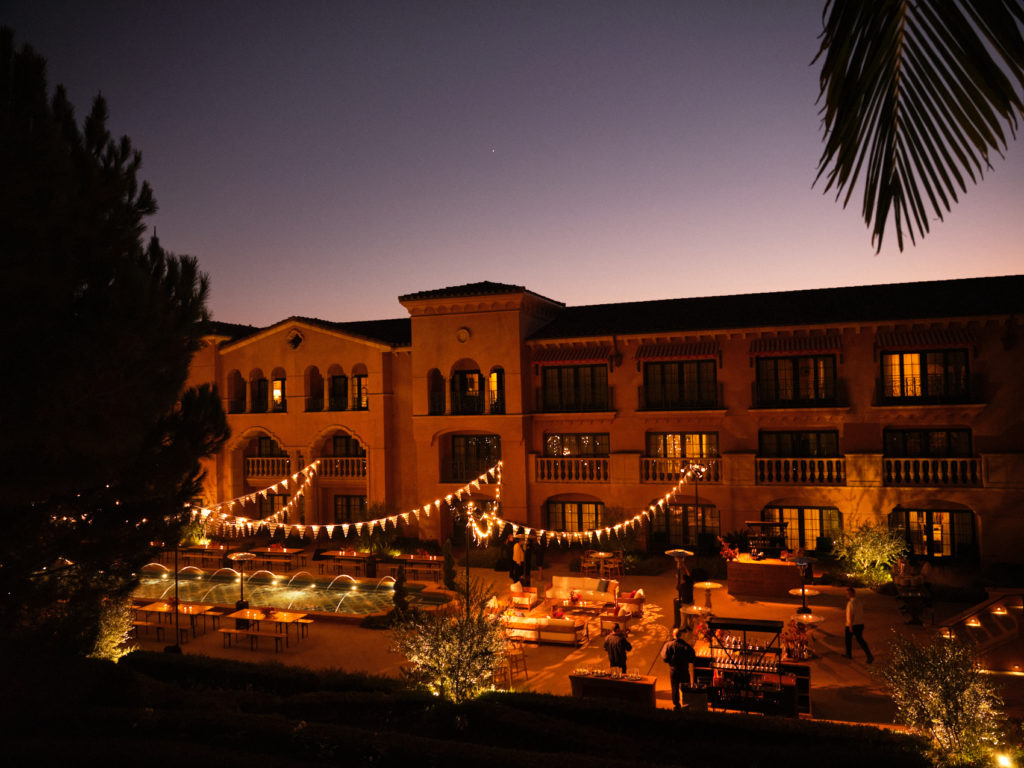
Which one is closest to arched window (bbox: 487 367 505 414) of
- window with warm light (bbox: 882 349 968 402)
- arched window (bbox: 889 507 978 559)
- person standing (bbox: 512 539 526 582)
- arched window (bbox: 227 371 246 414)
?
person standing (bbox: 512 539 526 582)

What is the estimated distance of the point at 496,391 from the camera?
31.2 meters

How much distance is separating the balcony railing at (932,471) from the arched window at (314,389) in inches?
970

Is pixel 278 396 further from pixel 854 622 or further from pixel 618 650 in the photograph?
pixel 854 622

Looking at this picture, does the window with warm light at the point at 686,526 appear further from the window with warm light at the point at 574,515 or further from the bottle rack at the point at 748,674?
the bottle rack at the point at 748,674

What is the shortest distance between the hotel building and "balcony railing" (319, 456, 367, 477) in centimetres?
10

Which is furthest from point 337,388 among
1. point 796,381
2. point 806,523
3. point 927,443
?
point 927,443

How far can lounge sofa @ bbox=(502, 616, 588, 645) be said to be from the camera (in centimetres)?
1872

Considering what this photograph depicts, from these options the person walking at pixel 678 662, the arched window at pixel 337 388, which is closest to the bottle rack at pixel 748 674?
the person walking at pixel 678 662

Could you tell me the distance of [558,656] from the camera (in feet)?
59.5

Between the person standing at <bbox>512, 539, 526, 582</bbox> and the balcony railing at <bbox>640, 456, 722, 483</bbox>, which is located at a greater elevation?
the balcony railing at <bbox>640, 456, 722, 483</bbox>

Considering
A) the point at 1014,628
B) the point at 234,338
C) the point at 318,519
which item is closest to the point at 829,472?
the point at 1014,628

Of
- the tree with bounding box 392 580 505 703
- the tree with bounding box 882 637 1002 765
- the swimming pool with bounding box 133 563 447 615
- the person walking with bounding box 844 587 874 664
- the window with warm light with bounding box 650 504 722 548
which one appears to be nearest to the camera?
the tree with bounding box 882 637 1002 765

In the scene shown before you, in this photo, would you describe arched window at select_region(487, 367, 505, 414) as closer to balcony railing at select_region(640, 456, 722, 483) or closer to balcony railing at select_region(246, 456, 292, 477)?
balcony railing at select_region(640, 456, 722, 483)

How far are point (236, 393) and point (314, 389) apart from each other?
4.40 metres
